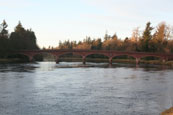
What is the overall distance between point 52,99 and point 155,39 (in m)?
100

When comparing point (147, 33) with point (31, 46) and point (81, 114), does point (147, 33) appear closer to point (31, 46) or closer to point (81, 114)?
point (31, 46)

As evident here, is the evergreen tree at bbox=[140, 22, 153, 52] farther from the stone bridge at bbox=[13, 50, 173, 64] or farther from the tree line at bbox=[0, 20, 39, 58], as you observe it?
the tree line at bbox=[0, 20, 39, 58]

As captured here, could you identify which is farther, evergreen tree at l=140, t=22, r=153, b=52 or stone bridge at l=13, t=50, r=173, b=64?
evergreen tree at l=140, t=22, r=153, b=52

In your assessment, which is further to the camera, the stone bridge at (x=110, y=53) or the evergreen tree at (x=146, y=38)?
the evergreen tree at (x=146, y=38)

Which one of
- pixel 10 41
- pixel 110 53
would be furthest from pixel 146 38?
pixel 10 41

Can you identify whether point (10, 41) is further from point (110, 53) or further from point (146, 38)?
point (146, 38)

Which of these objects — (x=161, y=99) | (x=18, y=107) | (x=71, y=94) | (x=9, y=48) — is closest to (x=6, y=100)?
(x=18, y=107)

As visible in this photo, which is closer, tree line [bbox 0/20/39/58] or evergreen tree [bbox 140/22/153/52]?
tree line [bbox 0/20/39/58]

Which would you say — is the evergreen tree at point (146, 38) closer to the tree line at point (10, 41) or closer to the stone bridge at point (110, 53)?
the stone bridge at point (110, 53)

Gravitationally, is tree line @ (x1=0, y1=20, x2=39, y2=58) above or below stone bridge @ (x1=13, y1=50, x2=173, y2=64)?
above

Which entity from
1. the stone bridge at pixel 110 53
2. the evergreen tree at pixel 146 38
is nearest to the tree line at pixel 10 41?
the stone bridge at pixel 110 53

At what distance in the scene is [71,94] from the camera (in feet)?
81.3

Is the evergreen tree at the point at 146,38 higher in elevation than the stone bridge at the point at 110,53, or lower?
higher

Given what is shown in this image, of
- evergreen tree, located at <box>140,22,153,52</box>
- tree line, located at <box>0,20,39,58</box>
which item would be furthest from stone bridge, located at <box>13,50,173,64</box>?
evergreen tree, located at <box>140,22,153,52</box>
